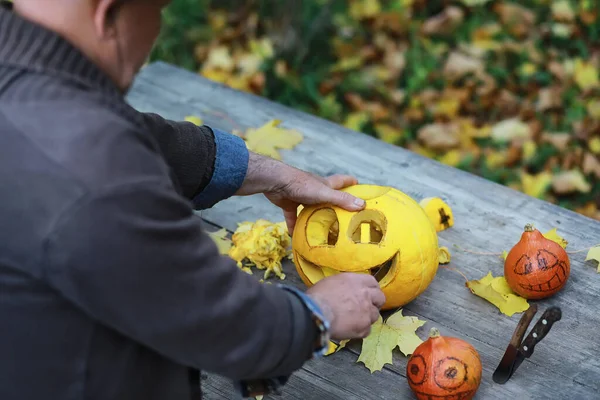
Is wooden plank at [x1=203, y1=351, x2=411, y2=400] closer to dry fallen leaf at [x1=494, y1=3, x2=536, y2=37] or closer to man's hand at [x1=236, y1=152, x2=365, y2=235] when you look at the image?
man's hand at [x1=236, y1=152, x2=365, y2=235]

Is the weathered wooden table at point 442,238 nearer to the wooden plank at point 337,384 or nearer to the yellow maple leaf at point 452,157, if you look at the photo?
the wooden plank at point 337,384

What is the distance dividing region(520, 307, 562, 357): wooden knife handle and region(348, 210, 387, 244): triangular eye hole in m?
0.41

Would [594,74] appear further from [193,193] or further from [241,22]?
[193,193]

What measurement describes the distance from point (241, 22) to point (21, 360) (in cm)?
358

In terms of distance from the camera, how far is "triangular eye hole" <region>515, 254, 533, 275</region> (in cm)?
193

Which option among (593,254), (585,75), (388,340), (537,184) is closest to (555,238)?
(593,254)

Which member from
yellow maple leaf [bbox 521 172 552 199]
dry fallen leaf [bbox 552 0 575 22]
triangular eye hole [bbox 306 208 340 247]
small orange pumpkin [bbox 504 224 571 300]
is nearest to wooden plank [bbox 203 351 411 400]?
triangular eye hole [bbox 306 208 340 247]

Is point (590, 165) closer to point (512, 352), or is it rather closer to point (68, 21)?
point (512, 352)

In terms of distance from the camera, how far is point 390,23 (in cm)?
432

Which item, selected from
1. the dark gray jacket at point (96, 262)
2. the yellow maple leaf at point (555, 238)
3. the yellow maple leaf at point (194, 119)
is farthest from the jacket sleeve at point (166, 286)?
the yellow maple leaf at point (194, 119)

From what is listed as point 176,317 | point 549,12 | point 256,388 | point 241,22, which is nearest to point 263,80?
point 241,22

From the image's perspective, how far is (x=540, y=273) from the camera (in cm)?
192

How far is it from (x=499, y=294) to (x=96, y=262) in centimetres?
121

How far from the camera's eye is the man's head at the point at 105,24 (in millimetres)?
1165
